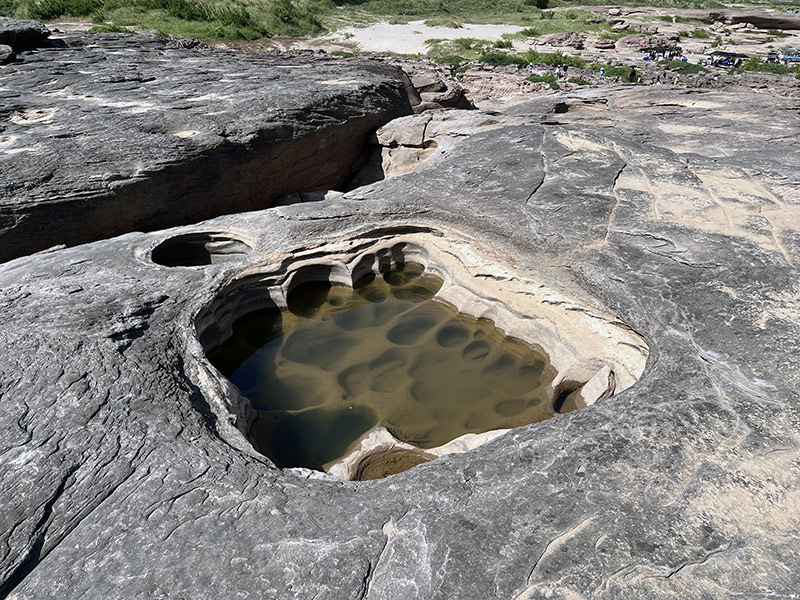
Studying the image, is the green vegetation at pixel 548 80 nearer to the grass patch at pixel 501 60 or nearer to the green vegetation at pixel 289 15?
the grass patch at pixel 501 60

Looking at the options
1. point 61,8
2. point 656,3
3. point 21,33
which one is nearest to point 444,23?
point 61,8

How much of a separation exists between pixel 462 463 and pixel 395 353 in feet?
5.71

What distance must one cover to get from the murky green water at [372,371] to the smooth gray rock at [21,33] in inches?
304

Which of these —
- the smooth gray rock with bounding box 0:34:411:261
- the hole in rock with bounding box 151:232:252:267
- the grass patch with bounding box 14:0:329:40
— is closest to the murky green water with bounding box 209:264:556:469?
the hole in rock with bounding box 151:232:252:267

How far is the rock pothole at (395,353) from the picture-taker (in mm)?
3414

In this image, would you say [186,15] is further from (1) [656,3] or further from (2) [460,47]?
(1) [656,3]

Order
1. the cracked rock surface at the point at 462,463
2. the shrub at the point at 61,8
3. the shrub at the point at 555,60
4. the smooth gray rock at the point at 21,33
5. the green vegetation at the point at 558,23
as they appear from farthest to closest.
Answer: the green vegetation at the point at 558,23
the shrub at the point at 61,8
the shrub at the point at 555,60
the smooth gray rock at the point at 21,33
the cracked rock surface at the point at 462,463

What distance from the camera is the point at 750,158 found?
5.20 meters

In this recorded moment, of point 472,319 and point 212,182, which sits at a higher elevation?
point 212,182

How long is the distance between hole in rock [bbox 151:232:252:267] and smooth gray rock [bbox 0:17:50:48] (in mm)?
6616

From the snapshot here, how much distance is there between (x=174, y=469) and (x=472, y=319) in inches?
106

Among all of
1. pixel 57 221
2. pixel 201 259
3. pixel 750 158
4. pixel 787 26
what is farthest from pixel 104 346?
pixel 787 26

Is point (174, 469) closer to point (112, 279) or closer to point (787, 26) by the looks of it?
point (112, 279)

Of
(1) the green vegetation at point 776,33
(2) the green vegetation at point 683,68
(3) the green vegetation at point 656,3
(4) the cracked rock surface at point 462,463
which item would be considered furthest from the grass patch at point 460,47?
(3) the green vegetation at point 656,3
